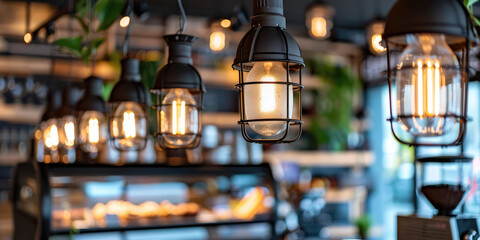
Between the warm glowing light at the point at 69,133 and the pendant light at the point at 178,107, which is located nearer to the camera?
the pendant light at the point at 178,107

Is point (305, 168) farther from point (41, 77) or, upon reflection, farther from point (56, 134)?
point (56, 134)

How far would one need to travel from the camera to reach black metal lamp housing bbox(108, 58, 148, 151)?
2107 mm

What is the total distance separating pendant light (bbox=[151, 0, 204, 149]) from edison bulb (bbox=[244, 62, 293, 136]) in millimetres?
448

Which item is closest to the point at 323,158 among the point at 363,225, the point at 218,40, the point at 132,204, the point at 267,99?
the point at 363,225

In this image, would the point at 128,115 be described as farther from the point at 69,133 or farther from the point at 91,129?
the point at 69,133

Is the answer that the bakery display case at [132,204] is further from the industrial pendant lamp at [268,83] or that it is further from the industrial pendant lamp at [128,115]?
the industrial pendant lamp at [268,83]

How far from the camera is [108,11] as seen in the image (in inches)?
106

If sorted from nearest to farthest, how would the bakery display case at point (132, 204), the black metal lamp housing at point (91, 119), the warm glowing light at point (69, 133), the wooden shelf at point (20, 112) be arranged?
1. the black metal lamp housing at point (91, 119)
2. the warm glowing light at point (69, 133)
3. the bakery display case at point (132, 204)
4. the wooden shelf at point (20, 112)

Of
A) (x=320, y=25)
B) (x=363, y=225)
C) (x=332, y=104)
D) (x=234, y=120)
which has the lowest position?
(x=363, y=225)

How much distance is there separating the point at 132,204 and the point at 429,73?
317 cm

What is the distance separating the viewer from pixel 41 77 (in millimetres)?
5875

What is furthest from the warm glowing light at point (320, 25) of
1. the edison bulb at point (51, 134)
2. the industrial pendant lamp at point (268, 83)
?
the industrial pendant lamp at point (268, 83)

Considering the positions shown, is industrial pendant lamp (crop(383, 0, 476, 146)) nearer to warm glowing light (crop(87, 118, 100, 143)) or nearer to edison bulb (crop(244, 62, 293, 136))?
edison bulb (crop(244, 62, 293, 136))

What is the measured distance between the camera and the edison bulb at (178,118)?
69.0 inches
